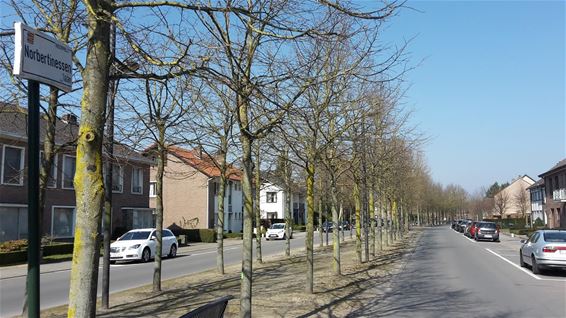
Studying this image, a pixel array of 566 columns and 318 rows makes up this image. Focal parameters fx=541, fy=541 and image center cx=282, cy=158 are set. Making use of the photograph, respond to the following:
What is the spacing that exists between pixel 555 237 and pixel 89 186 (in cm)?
1656

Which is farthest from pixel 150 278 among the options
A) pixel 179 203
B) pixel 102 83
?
pixel 179 203

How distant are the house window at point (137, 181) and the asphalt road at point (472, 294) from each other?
27.3 meters

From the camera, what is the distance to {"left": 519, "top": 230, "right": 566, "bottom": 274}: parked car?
1633 centimetres

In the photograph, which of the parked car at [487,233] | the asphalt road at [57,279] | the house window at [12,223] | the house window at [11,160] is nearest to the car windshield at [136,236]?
the asphalt road at [57,279]

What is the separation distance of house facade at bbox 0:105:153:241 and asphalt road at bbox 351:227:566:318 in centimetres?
1029

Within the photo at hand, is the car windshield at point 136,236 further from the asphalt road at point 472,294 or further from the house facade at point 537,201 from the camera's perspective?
the house facade at point 537,201

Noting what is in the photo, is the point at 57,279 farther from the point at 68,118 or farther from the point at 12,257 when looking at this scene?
the point at 68,118

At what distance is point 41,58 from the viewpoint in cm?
382

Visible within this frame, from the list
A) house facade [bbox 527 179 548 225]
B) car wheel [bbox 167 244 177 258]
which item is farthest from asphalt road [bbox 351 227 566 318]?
house facade [bbox 527 179 548 225]

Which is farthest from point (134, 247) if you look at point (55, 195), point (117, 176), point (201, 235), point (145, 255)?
point (201, 235)

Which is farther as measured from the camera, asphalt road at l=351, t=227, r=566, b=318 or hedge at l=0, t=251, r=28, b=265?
hedge at l=0, t=251, r=28, b=265

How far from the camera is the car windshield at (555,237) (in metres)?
16.7

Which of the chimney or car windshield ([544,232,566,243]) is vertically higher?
the chimney

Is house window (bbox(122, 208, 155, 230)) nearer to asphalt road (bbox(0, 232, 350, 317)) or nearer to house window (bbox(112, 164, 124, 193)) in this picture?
house window (bbox(112, 164, 124, 193))
